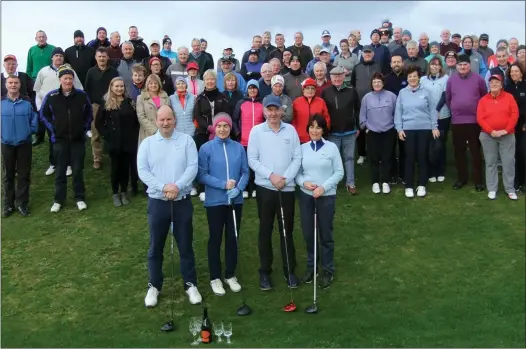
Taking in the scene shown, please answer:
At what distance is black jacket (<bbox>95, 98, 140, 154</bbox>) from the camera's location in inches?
356

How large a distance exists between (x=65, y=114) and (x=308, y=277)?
16.1 ft

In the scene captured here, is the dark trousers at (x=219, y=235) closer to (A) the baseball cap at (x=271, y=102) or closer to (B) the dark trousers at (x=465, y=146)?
(A) the baseball cap at (x=271, y=102)

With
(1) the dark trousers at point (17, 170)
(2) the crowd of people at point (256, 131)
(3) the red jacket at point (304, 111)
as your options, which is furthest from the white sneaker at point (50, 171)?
(3) the red jacket at point (304, 111)

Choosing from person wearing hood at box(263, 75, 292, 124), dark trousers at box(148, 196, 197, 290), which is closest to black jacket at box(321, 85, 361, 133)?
person wearing hood at box(263, 75, 292, 124)

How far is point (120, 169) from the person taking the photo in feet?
31.1

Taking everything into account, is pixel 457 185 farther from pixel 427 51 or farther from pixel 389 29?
pixel 389 29

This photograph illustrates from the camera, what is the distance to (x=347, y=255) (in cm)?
788

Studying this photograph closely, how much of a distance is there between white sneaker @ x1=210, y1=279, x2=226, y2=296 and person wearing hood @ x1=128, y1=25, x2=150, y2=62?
22.2 ft

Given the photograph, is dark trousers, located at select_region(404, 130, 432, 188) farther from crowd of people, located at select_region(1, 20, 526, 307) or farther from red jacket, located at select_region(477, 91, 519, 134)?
red jacket, located at select_region(477, 91, 519, 134)

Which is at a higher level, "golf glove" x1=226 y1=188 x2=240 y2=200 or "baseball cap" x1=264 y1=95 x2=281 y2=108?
"baseball cap" x1=264 y1=95 x2=281 y2=108

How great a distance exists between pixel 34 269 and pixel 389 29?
10664mm

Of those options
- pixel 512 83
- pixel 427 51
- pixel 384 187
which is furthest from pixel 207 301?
pixel 427 51

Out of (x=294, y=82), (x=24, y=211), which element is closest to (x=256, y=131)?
(x=294, y=82)

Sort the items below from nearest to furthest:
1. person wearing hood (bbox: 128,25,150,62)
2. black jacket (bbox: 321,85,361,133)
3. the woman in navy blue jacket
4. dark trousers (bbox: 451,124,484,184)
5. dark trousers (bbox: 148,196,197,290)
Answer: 1. dark trousers (bbox: 148,196,197,290)
2. the woman in navy blue jacket
3. black jacket (bbox: 321,85,361,133)
4. dark trousers (bbox: 451,124,484,184)
5. person wearing hood (bbox: 128,25,150,62)
